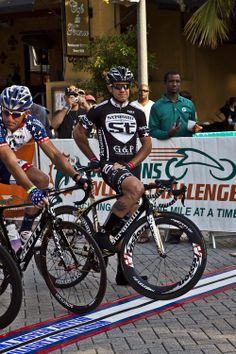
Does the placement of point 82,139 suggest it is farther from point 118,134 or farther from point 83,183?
point 83,183

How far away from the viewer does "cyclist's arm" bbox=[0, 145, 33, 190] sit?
570 centimetres

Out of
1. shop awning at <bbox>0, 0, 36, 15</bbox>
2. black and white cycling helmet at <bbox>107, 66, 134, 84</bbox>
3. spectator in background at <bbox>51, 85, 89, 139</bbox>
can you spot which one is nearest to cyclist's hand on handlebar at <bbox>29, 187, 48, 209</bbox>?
black and white cycling helmet at <bbox>107, 66, 134, 84</bbox>

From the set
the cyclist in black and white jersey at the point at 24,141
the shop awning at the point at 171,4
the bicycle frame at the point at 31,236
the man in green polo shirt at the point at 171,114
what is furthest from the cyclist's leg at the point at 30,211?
the shop awning at the point at 171,4

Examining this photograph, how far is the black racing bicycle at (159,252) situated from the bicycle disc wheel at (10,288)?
1.12 m

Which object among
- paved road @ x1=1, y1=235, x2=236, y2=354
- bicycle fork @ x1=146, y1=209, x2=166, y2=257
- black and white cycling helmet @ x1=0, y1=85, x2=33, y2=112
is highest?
black and white cycling helmet @ x1=0, y1=85, x2=33, y2=112

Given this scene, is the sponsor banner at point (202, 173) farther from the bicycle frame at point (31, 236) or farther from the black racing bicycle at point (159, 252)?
the bicycle frame at point (31, 236)

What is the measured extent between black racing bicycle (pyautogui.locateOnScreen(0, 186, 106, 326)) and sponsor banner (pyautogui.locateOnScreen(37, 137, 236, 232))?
2.81m

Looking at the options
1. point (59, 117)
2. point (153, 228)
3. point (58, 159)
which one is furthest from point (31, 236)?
point (59, 117)

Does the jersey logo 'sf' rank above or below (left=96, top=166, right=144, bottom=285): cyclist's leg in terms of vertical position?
above

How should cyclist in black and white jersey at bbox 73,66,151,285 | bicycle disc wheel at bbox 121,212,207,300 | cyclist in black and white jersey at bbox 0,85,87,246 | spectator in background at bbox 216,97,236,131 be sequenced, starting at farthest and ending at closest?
spectator in background at bbox 216,97,236,131
cyclist in black and white jersey at bbox 73,66,151,285
bicycle disc wheel at bbox 121,212,207,300
cyclist in black and white jersey at bbox 0,85,87,246

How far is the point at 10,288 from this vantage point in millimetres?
5441

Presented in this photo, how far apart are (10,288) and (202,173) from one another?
3830 millimetres

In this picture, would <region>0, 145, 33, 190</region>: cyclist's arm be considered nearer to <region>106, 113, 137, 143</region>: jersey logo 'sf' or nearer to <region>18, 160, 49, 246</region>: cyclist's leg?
<region>18, 160, 49, 246</region>: cyclist's leg

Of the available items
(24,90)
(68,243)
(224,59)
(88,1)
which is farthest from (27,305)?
(224,59)
